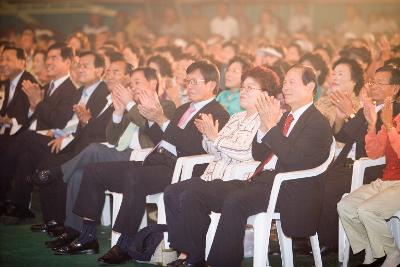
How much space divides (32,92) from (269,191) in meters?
3.34

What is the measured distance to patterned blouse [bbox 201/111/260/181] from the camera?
575 cm

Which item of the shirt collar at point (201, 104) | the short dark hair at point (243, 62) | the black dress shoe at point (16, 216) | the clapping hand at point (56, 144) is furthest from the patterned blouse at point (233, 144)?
the black dress shoe at point (16, 216)

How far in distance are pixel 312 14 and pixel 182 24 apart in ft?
9.40

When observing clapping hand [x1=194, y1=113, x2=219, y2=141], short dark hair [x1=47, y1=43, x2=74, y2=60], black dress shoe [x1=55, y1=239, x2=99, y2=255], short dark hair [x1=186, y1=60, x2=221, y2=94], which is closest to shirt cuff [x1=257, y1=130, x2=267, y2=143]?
clapping hand [x1=194, y1=113, x2=219, y2=141]

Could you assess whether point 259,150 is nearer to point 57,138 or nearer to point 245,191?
point 245,191

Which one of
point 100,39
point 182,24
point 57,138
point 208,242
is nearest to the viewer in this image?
point 208,242

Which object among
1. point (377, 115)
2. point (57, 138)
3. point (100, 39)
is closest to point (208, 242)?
point (377, 115)

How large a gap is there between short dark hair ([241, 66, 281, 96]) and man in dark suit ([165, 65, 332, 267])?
24 centimetres

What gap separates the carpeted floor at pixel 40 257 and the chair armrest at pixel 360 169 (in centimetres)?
62

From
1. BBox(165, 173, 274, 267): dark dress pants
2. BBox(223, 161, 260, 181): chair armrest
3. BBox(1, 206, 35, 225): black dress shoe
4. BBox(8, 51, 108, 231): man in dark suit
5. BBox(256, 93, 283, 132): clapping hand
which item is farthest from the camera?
BBox(1, 206, 35, 225): black dress shoe

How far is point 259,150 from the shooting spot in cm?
568

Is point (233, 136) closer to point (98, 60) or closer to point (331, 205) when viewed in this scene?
point (331, 205)

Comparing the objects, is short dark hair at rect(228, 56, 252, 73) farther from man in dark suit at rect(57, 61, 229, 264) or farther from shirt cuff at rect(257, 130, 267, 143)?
shirt cuff at rect(257, 130, 267, 143)

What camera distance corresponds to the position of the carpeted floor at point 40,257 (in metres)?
5.84
